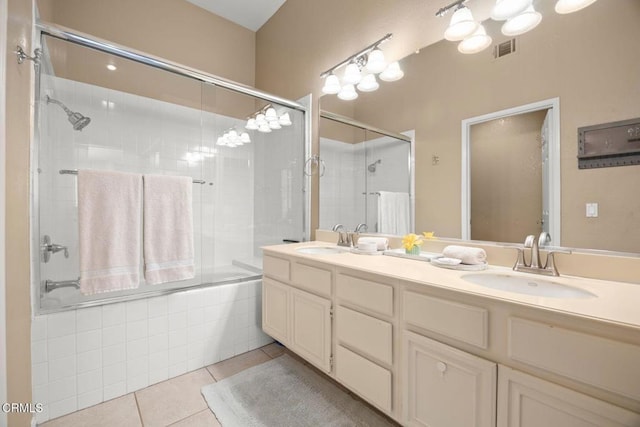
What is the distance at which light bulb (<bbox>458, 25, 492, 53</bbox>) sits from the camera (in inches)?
54.6

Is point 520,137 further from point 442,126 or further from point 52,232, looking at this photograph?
point 52,232

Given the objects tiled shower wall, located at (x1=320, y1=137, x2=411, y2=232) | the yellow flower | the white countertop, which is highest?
tiled shower wall, located at (x1=320, y1=137, x2=411, y2=232)

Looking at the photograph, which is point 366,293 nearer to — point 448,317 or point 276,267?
point 448,317

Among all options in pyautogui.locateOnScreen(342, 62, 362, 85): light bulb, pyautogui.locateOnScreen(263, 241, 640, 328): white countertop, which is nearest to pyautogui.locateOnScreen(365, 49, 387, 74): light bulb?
pyautogui.locateOnScreen(342, 62, 362, 85): light bulb

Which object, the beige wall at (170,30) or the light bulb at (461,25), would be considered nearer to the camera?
the light bulb at (461,25)

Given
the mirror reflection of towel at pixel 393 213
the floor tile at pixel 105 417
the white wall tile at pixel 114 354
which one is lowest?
the floor tile at pixel 105 417

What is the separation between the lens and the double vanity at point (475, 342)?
0.71 m

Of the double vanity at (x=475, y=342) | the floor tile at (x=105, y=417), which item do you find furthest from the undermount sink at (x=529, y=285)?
the floor tile at (x=105, y=417)

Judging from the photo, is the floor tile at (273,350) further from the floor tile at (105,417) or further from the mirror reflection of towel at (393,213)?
the mirror reflection of towel at (393,213)

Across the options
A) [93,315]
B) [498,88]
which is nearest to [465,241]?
[498,88]

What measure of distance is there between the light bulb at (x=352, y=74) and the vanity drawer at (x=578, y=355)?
1.78 metres

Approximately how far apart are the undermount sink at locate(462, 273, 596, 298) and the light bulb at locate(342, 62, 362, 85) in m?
1.54

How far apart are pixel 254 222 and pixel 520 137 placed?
2181 millimetres

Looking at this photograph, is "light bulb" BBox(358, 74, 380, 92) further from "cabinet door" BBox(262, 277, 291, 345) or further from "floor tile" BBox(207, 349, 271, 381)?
"floor tile" BBox(207, 349, 271, 381)
